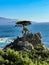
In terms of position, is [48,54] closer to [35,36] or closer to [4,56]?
[35,36]

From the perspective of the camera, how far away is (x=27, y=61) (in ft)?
76.9

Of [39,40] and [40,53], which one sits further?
[39,40]

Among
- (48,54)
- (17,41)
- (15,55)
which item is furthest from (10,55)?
(17,41)

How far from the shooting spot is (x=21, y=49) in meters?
59.9

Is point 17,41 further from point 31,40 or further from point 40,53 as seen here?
point 40,53

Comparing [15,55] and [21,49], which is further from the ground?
[15,55]

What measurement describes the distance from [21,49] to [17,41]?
581cm

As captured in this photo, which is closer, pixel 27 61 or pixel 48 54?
pixel 27 61

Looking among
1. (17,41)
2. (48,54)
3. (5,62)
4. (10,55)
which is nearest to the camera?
(5,62)

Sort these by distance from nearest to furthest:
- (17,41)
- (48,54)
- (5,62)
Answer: (5,62) → (48,54) → (17,41)

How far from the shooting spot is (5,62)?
23.1m

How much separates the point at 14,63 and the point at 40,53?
36552 mm

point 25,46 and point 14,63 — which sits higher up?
point 14,63

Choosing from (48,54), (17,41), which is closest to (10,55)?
(48,54)
